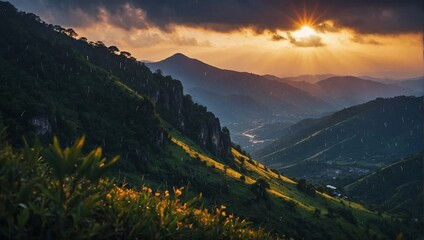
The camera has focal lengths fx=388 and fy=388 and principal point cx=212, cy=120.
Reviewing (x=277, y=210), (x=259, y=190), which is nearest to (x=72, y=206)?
(x=277, y=210)

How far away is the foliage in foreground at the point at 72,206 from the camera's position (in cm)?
663

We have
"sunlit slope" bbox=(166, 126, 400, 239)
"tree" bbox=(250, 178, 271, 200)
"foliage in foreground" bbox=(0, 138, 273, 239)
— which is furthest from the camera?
"tree" bbox=(250, 178, 271, 200)

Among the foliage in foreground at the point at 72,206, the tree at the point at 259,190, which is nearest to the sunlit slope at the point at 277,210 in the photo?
the tree at the point at 259,190

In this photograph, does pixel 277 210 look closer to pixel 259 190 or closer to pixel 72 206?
pixel 259 190

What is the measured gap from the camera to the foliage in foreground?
21.7 feet

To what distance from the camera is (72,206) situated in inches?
286

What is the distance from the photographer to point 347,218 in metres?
187

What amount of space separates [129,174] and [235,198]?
44168 mm

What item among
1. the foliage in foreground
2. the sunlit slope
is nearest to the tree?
the sunlit slope

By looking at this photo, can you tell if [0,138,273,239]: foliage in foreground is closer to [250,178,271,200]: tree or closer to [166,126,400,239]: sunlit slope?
[166,126,400,239]: sunlit slope

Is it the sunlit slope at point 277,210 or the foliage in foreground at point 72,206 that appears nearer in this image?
the foliage in foreground at point 72,206

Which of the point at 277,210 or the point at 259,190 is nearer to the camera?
the point at 277,210

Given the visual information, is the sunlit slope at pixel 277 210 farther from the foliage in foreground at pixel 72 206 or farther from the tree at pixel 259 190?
the foliage in foreground at pixel 72 206

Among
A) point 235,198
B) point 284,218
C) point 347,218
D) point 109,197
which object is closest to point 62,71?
point 235,198
